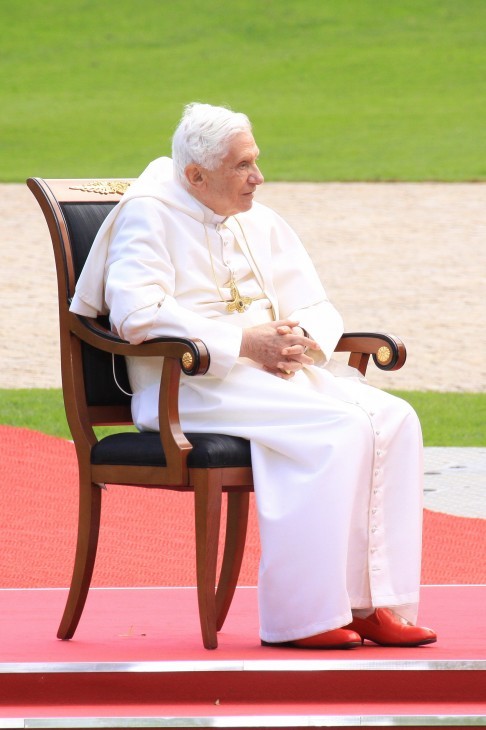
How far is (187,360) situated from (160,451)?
244 millimetres

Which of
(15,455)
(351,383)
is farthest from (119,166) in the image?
(351,383)

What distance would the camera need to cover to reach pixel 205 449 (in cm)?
381

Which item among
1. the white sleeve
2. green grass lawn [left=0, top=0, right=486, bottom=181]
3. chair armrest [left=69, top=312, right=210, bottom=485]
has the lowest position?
chair armrest [left=69, top=312, right=210, bottom=485]

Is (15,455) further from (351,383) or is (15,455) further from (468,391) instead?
(468,391)

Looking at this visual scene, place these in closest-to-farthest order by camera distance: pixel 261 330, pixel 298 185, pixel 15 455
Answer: pixel 261 330 → pixel 15 455 → pixel 298 185

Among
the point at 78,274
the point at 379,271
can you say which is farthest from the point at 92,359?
the point at 379,271

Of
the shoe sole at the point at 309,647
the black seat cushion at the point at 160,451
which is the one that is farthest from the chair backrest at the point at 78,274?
the shoe sole at the point at 309,647

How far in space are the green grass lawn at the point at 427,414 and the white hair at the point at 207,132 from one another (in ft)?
16.0

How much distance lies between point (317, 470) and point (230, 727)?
726mm

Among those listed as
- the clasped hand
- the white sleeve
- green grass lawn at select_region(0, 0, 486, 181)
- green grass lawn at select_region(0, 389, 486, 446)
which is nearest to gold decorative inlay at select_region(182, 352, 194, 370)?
the white sleeve

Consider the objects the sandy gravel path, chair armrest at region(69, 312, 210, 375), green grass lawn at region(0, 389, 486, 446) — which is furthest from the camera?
the sandy gravel path

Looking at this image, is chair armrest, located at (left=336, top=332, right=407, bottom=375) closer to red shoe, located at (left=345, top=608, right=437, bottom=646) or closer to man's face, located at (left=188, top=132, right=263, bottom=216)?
man's face, located at (left=188, top=132, right=263, bottom=216)

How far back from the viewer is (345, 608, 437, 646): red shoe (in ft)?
12.7

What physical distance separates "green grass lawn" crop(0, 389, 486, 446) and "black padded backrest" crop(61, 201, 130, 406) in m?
4.59
